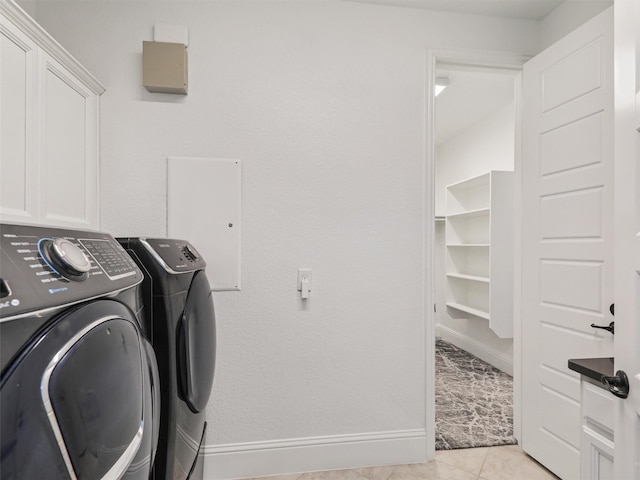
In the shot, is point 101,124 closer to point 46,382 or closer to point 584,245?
point 46,382

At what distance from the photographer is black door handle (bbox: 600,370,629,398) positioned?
34.2 inches

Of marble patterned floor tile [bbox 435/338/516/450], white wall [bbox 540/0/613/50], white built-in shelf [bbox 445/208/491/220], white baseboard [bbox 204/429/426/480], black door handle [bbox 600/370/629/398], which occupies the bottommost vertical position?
marble patterned floor tile [bbox 435/338/516/450]

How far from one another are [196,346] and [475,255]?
12.0 feet

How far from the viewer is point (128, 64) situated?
1830 mm

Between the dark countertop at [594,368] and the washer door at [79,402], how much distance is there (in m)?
1.20

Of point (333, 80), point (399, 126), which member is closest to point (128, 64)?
point (333, 80)

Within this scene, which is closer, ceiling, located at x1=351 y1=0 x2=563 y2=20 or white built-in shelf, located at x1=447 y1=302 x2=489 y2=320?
ceiling, located at x1=351 y1=0 x2=563 y2=20

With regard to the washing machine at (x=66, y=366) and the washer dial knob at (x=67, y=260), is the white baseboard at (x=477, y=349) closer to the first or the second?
the washing machine at (x=66, y=366)

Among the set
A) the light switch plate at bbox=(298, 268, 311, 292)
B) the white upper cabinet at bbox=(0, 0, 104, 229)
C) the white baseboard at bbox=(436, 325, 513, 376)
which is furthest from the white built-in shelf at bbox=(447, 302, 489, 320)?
the white upper cabinet at bbox=(0, 0, 104, 229)

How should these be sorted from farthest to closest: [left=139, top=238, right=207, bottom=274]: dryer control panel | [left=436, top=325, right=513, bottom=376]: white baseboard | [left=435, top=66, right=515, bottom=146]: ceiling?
[left=436, top=325, right=513, bottom=376]: white baseboard, [left=435, top=66, right=515, bottom=146]: ceiling, [left=139, top=238, right=207, bottom=274]: dryer control panel

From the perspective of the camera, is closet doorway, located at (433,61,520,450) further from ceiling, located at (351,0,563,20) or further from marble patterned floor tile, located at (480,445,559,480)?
ceiling, located at (351,0,563,20)

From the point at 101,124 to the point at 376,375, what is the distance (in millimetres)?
2050

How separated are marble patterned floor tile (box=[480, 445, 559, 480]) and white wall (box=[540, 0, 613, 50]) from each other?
97.6 inches

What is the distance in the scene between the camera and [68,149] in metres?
1.56
